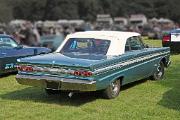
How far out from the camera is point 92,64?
340 inches

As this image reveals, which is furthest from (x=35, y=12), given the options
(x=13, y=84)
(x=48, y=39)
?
(x=13, y=84)

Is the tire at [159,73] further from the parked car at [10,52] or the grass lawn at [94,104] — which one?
the parked car at [10,52]

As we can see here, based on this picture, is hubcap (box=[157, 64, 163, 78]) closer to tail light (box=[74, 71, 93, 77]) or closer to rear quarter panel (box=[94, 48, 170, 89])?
rear quarter panel (box=[94, 48, 170, 89])

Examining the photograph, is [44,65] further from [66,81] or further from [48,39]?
[48,39]

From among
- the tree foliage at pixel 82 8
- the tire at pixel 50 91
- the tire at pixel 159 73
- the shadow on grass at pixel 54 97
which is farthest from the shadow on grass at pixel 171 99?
the tree foliage at pixel 82 8

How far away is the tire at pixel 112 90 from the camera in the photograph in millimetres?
9352

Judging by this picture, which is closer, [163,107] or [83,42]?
[163,107]

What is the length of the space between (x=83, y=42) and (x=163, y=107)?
7.96ft

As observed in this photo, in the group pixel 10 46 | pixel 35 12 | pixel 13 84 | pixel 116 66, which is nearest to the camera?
pixel 116 66

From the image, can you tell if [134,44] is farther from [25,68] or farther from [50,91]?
[25,68]

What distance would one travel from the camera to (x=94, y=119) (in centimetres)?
796

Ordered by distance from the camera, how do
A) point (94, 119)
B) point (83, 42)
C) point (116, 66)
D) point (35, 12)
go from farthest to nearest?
point (35, 12) → point (83, 42) → point (116, 66) → point (94, 119)

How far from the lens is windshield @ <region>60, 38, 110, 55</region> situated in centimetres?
991

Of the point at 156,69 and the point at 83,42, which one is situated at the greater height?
the point at 83,42
